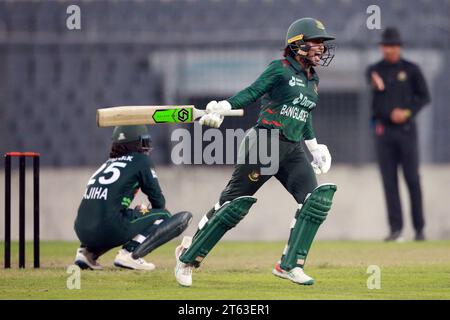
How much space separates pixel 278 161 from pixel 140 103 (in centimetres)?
610

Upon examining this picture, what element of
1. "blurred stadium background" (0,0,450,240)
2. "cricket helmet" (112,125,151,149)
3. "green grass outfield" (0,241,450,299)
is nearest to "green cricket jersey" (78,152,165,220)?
"cricket helmet" (112,125,151,149)

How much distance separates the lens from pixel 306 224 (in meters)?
8.48

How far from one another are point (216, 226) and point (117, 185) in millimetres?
1461

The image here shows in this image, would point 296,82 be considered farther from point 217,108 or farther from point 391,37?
point 391,37

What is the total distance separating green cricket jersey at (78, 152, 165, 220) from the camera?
966 centimetres

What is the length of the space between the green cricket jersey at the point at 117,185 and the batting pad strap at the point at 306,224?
5.66ft

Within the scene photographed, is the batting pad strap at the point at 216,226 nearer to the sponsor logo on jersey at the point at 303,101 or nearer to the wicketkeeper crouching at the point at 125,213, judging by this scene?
the sponsor logo on jersey at the point at 303,101

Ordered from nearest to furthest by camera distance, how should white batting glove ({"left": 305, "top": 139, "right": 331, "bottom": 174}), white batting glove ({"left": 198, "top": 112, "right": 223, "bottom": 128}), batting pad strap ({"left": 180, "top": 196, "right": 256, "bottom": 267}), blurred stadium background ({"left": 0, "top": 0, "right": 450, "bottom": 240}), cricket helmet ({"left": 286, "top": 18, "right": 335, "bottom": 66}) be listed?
white batting glove ({"left": 198, "top": 112, "right": 223, "bottom": 128}), batting pad strap ({"left": 180, "top": 196, "right": 256, "bottom": 267}), cricket helmet ({"left": 286, "top": 18, "right": 335, "bottom": 66}), white batting glove ({"left": 305, "top": 139, "right": 331, "bottom": 174}), blurred stadium background ({"left": 0, "top": 0, "right": 450, "bottom": 240})

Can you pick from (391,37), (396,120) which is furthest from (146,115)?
(391,37)

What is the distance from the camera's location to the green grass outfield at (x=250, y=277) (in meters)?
8.18

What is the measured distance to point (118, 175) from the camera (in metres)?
9.68

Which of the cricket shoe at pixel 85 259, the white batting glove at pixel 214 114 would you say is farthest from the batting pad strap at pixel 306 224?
the cricket shoe at pixel 85 259

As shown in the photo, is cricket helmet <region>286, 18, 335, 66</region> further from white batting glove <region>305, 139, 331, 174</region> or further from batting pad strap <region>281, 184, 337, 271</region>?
batting pad strap <region>281, 184, 337, 271</region>

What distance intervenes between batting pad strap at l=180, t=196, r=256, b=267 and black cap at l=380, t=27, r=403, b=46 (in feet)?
16.9
